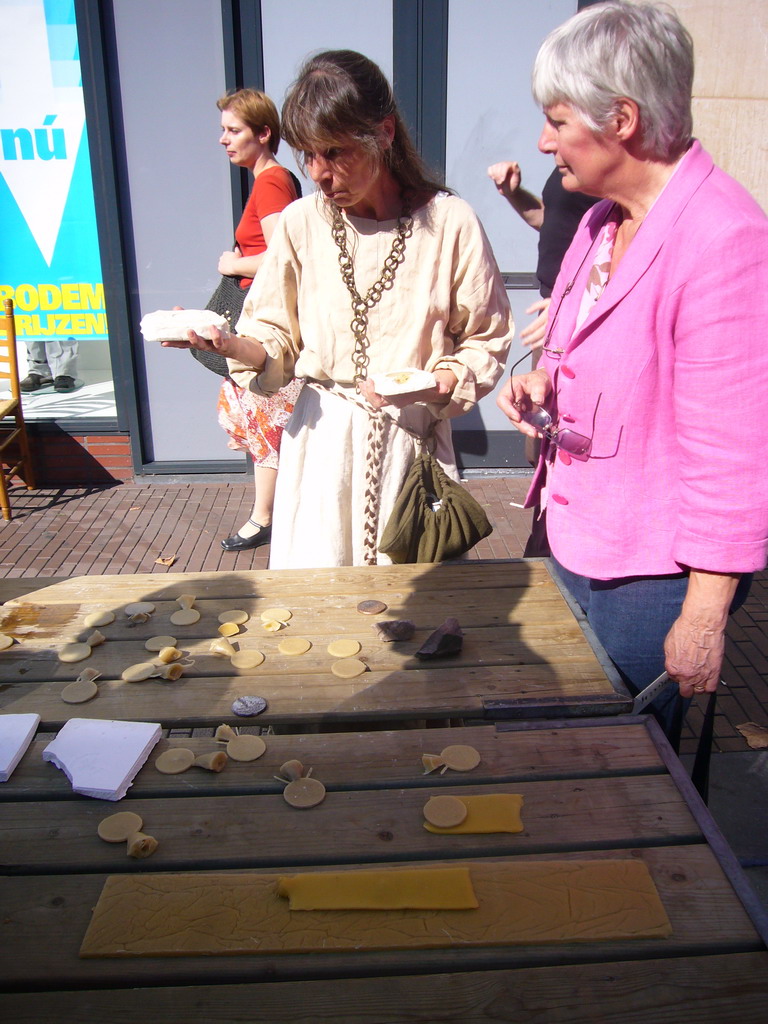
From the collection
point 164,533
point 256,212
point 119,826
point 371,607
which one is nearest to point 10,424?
point 164,533

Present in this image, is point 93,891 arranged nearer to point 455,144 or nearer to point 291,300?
point 291,300

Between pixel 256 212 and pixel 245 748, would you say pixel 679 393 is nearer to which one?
pixel 245 748

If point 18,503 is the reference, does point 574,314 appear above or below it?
above

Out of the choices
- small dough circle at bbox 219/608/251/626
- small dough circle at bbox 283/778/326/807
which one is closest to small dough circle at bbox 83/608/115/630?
small dough circle at bbox 219/608/251/626

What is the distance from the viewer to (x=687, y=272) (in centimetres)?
139

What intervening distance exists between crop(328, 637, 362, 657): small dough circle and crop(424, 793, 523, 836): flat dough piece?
50 centimetres

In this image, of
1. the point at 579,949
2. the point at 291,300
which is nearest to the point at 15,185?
the point at 291,300

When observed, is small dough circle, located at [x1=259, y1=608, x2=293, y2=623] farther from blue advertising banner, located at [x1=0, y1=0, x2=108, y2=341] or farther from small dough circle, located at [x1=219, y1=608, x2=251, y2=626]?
blue advertising banner, located at [x1=0, y1=0, x2=108, y2=341]

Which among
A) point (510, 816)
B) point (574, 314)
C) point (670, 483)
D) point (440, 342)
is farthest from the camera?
point (440, 342)

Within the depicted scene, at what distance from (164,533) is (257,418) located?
1.06 metres

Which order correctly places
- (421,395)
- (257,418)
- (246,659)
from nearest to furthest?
(246,659) < (421,395) < (257,418)

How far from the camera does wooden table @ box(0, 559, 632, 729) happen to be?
5.28 ft

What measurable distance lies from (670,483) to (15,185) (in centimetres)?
490

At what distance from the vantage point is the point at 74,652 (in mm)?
1816
